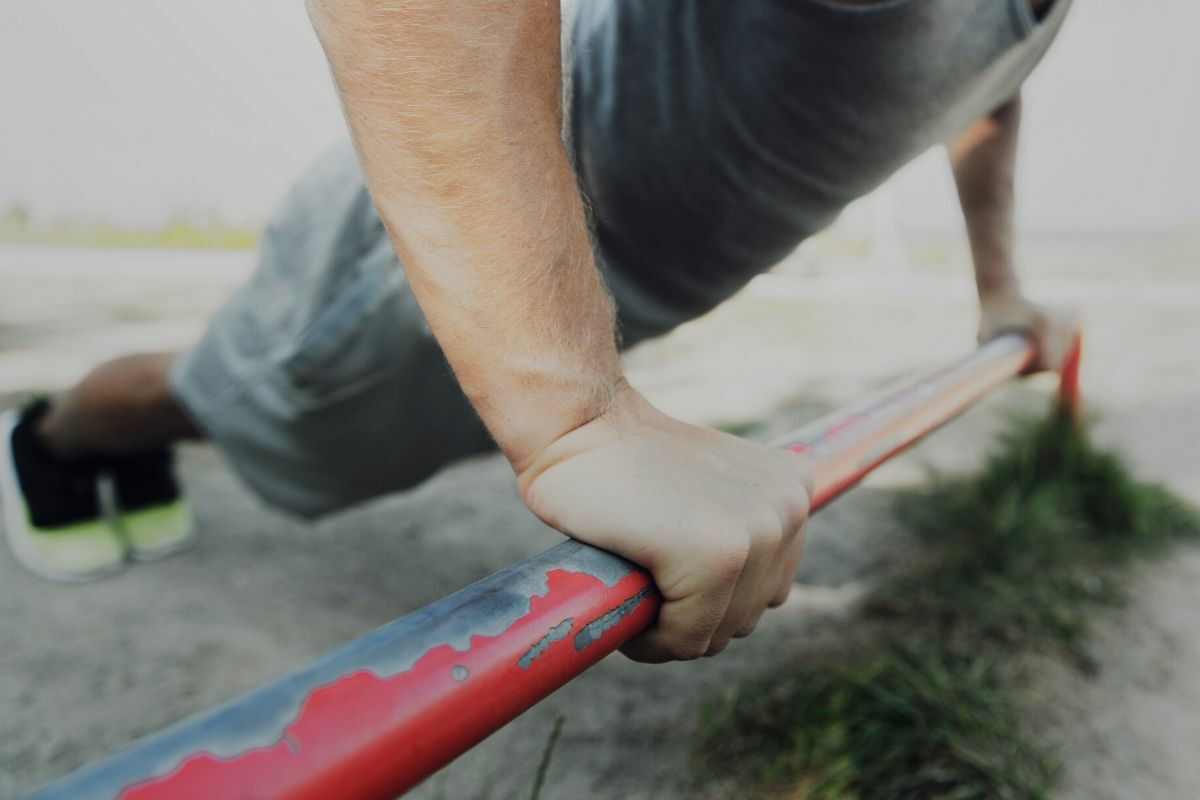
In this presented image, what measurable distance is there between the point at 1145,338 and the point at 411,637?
3187 mm

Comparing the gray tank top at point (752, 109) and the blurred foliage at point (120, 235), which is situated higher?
the gray tank top at point (752, 109)

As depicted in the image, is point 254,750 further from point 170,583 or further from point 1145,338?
point 1145,338

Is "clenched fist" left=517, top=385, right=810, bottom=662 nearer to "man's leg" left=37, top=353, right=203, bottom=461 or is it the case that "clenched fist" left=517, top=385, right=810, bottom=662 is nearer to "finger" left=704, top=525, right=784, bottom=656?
"finger" left=704, top=525, right=784, bottom=656

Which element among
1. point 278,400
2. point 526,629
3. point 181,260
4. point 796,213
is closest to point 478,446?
point 278,400

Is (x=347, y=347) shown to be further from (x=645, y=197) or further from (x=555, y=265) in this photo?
(x=555, y=265)

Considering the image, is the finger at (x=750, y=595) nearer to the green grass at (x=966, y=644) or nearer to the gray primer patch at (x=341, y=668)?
the gray primer patch at (x=341, y=668)

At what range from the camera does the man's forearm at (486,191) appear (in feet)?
1.60

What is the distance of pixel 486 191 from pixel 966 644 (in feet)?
3.31

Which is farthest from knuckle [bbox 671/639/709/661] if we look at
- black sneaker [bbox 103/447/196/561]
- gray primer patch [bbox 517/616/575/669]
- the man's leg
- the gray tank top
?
black sneaker [bbox 103/447/196/561]

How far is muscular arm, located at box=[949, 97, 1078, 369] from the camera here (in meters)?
1.39

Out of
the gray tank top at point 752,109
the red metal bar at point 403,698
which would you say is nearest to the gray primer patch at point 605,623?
the red metal bar at point 403,698

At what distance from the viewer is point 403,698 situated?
364mm

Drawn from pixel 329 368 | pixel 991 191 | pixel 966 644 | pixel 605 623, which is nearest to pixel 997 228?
pixel 991 191

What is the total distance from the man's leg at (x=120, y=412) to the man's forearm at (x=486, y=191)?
84 centimetres
